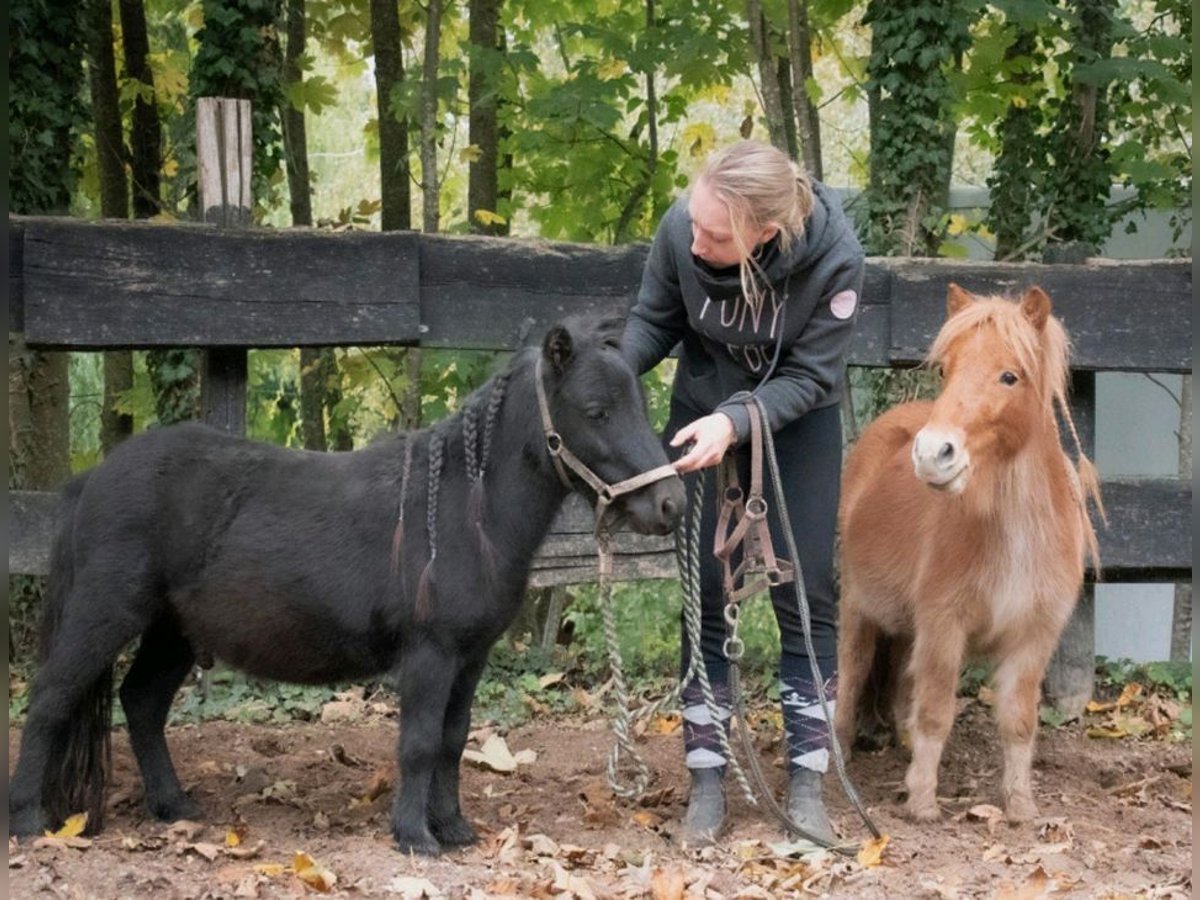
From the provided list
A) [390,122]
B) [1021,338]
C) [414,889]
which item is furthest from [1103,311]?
[390,122]

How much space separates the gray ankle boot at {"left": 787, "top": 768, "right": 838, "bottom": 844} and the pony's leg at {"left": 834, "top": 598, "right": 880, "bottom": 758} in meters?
1.04

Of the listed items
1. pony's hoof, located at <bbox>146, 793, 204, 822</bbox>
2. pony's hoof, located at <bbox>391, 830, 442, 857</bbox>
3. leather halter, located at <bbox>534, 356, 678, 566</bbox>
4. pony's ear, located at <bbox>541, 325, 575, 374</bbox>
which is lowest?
pony's hoof, located at <bbox>146, 793, 204, 822</bbox>

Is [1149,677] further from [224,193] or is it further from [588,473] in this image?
[224,193]

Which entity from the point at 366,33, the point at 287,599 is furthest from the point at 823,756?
the point at 366,33

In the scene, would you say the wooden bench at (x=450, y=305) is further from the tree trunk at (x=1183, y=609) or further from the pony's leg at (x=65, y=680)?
the tree trunk at (x=1183, y=609)

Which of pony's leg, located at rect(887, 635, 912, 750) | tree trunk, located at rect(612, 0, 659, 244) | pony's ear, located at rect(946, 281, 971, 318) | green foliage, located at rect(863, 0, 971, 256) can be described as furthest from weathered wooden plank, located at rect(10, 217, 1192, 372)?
tree trunk, located at rect(612, 0, 659, 244)

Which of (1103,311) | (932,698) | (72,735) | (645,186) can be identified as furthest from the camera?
(645,186)

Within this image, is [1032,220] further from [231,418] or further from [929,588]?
[231,418]

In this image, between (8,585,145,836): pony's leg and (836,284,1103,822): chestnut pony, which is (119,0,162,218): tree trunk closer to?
(8,585,145,836): pony's leg

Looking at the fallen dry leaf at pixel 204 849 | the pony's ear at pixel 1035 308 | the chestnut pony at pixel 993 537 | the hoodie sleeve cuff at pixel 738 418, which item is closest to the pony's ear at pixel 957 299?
the chestnut pony at pixel 993 537

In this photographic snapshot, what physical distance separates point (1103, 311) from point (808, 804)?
2.89m

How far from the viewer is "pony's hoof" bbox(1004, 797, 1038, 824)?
534 cm

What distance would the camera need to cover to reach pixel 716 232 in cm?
461

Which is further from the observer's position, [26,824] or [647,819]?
[647,819]
